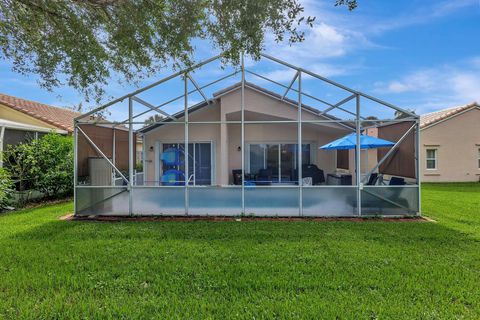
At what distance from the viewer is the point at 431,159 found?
70.9ft

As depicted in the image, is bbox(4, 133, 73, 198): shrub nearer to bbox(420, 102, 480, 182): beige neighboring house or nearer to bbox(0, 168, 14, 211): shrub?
bbox(0, 168, 14, 211): shrub

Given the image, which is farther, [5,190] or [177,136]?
[177,136]

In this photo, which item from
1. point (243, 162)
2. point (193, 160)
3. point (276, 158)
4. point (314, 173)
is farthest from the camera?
point (276, 158)

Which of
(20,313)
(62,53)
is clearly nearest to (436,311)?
(20,313)

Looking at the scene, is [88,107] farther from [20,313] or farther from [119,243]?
[20,313]

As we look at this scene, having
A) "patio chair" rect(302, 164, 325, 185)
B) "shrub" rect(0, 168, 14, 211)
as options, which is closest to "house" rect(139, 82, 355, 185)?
"patio chair" rect(302, 164, 325, 185)

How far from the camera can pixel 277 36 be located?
6.09 m

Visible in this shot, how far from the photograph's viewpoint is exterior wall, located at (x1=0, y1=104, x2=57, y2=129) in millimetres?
15520

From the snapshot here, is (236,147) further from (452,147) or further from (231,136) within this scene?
→ (452,147)

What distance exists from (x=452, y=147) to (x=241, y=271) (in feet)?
75.9

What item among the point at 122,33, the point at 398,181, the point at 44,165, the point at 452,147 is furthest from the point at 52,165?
the point at 452,147

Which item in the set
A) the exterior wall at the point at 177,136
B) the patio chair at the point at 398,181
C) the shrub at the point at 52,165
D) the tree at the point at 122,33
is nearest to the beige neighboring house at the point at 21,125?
the shrub at the point at 52,165

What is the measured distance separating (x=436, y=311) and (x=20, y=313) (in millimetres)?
4960

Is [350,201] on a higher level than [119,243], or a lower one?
higher
